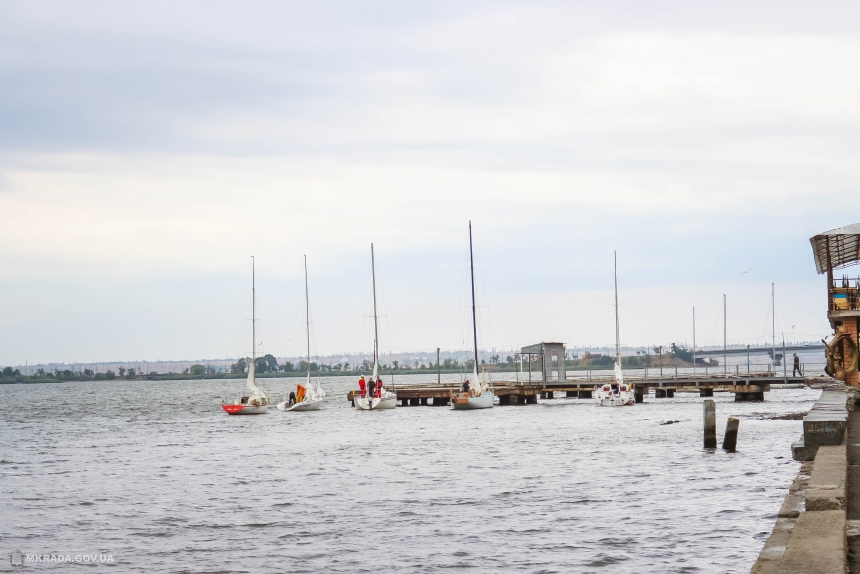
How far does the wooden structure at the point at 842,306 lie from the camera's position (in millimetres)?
38188

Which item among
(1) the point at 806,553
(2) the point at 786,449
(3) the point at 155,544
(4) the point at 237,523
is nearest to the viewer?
(1) the point at 806,553

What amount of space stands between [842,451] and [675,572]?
13.4 feet

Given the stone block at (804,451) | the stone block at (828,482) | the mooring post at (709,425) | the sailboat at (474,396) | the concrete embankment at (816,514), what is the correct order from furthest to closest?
the sailboat at (474,396), the mooring post at (709,425), the stone block at (804,451), the stone block at (828,482), the concrete embankment at (816,514)

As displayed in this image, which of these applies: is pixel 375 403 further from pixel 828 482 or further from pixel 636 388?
pixel 828 482

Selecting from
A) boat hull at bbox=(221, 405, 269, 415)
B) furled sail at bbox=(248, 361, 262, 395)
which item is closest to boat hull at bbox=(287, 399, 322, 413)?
furled sail at bbox=(248, 361, 262, 395)

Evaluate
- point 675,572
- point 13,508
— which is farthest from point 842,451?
point 13,508

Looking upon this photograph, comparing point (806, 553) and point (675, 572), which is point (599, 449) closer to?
point (675, 572)

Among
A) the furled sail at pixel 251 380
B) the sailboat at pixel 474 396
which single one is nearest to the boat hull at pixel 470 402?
the sailboat at pixel 474 396

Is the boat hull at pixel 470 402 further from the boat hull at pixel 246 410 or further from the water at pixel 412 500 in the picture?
the water at pixel 412 500

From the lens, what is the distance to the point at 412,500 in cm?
2534

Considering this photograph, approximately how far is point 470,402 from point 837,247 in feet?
113

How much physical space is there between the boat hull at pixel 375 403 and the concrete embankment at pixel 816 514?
5638 cm

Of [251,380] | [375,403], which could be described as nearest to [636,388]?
[375,403]

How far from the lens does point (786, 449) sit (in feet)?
107
